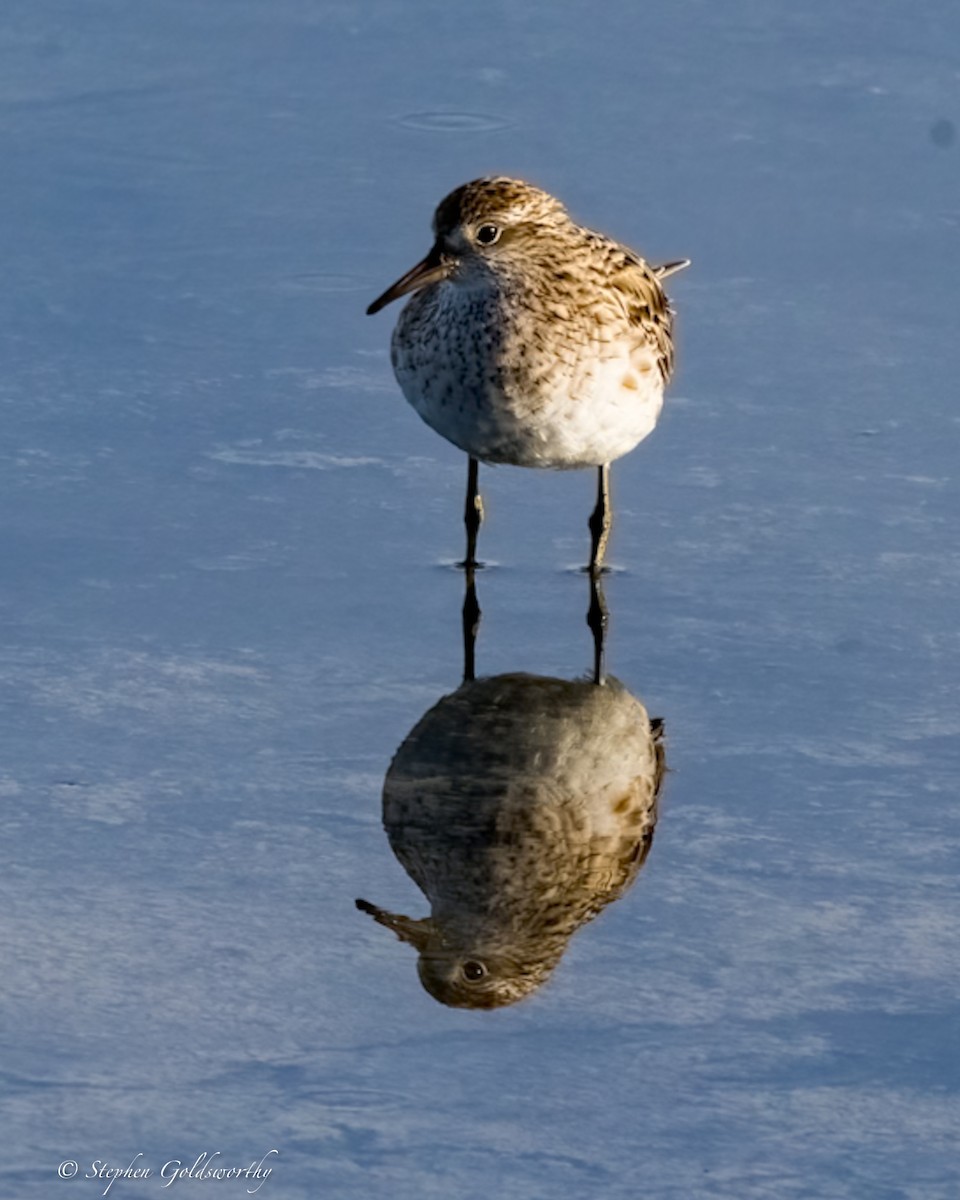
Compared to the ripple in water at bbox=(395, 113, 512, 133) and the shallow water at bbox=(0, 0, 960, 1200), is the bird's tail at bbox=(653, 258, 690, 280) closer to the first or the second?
the shallow water at bbox=(0, 0, 960, 1200)

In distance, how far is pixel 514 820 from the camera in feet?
25.3

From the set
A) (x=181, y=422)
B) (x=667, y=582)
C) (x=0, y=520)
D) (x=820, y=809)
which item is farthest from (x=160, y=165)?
(x=820, y=809)

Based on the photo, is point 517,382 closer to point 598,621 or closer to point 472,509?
point 472,509

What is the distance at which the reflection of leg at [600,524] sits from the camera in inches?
376

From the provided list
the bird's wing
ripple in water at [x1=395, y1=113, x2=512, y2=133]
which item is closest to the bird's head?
the bird's wing

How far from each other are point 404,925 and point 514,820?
2.07 feet

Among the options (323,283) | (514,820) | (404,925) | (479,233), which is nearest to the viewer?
(404,925)

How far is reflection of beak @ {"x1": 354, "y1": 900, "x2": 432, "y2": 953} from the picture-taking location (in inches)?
281

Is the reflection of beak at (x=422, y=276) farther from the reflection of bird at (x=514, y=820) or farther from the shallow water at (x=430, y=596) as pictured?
the reflection of bird at (x=514, y=820)

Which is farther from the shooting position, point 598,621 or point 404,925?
point 598,621

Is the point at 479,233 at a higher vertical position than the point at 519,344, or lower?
higher

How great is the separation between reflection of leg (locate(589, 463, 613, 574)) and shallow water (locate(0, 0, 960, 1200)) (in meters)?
0.09

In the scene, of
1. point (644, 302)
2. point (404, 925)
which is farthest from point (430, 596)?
point (404, 925)

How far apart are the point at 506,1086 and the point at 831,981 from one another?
3.26ft
